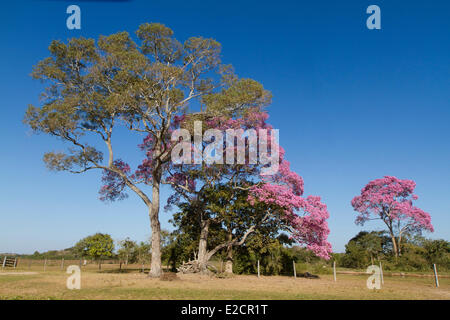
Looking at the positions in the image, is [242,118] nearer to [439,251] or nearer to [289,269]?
[289,269]

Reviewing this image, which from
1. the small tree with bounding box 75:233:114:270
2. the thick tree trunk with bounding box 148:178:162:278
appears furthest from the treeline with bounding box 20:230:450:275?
the thick tree trunk with bounding box 148:178:162:278

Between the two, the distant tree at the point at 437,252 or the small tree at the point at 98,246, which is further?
the small tree at the point at 98,246

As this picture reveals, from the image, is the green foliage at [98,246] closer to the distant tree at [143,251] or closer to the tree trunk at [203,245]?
the distant tree at [143,251]

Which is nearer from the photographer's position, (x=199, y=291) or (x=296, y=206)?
(x=199, y=291)

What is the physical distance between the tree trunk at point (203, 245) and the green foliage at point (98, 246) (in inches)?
454

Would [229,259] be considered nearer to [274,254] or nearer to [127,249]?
[274,254]

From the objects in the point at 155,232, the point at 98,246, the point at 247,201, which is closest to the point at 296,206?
the point at 247,201

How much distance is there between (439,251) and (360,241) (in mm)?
7763

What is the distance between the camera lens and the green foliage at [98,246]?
89.5 ft

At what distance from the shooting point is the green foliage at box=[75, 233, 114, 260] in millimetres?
27272

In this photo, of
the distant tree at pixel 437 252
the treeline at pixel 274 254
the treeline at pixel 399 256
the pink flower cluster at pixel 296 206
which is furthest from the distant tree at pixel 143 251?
the distant tree at pixel 437 252

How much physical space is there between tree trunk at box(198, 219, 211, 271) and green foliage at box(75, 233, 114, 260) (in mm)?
11532

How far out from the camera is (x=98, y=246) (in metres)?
27.5

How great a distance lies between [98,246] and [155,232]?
12007mm
